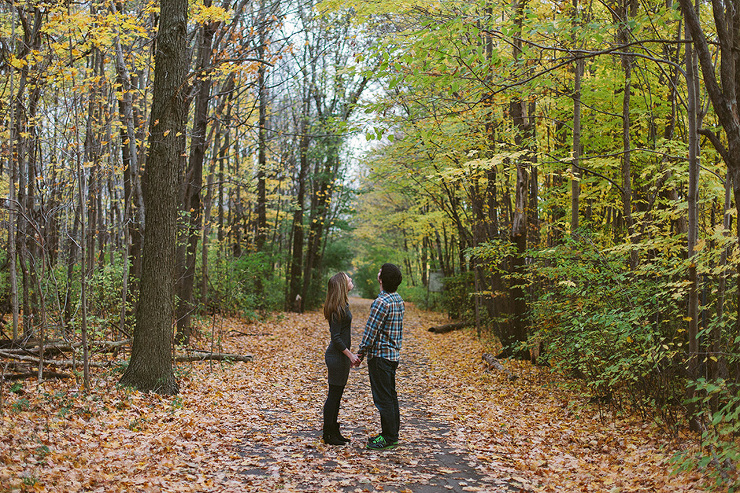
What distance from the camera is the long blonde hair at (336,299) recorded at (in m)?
5.67

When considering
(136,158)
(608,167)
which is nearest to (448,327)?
(608,167)

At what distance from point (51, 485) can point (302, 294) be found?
61.4 ft

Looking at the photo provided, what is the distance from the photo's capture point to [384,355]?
555 cm

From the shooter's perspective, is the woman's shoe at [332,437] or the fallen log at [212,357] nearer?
the woman's shoe at [332,437]

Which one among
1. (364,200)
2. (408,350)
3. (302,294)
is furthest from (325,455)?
(364,200)

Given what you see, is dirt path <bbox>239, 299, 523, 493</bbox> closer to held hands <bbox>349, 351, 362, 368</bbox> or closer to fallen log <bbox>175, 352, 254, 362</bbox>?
held hands <bbox>349, 351, 362, 368</bbox>

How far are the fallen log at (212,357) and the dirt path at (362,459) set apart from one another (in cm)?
284

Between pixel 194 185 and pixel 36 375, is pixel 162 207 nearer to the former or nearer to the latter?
pixel 36 375

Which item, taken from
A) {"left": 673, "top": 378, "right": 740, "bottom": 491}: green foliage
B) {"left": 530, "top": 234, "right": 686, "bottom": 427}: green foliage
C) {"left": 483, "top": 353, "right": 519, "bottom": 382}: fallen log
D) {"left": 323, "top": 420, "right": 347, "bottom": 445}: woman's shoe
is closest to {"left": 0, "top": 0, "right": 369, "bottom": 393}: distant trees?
{"left": 323, "top": 420, "right": 347, "bottom": 445}: woman's shoe

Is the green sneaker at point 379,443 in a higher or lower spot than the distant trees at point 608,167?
lower

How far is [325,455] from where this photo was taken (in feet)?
17.4

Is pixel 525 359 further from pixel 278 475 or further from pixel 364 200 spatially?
pixel 364 200

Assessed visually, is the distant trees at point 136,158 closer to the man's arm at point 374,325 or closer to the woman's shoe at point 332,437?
the woman's shoe at point 332,437

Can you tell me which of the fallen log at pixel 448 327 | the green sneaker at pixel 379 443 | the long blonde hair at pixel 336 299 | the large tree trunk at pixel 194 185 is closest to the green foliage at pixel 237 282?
the large tree trunk at pixel 194 185
